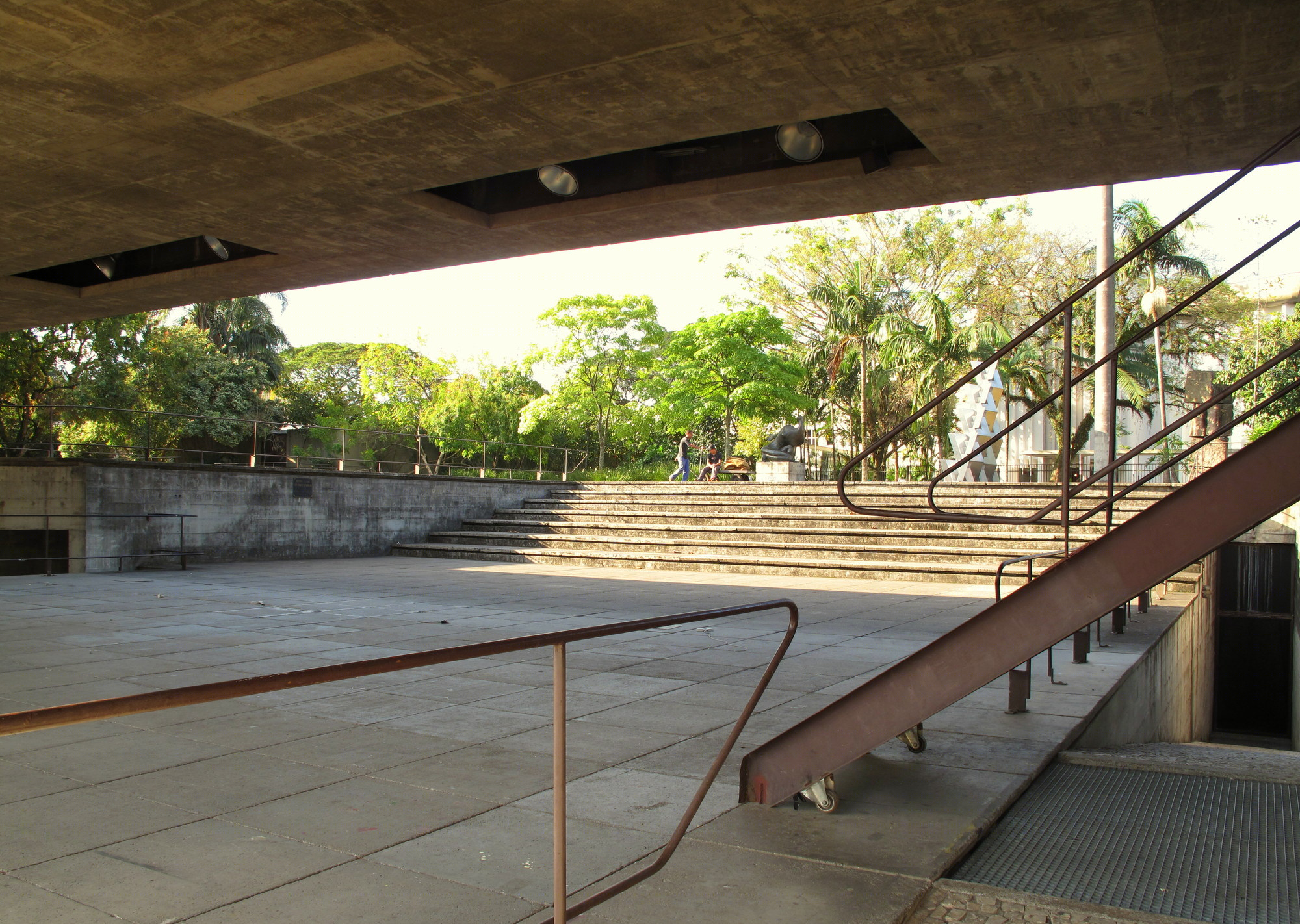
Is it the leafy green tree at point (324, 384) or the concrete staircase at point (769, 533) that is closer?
the concrete staircase at point (769, 533)

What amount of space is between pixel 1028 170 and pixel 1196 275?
33695 mm

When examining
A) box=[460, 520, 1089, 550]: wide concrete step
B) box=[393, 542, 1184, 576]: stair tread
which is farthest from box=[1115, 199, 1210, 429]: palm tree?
box=[393, 542, 1184, 576]: stair tread

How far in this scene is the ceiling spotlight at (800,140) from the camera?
727 cm

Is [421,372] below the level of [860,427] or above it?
above

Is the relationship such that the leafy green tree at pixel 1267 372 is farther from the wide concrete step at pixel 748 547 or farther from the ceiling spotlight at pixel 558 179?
the ceiling spotlight at pixel 558 179

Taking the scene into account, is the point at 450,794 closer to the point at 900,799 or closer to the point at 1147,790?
the point at 900,799

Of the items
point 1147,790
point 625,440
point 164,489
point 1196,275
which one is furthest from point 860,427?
point 1147,790

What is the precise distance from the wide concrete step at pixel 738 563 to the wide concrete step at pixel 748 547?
6.8 inches

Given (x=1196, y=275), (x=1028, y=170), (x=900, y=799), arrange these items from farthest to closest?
(x=1196, y=275) < (x=1028, y=170) < (x=900, y=799)

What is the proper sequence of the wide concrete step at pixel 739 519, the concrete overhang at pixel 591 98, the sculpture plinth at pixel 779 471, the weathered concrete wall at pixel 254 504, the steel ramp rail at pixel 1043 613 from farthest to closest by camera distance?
the sculpture plinth at pixel 779 471, the wide concrete step at pixel 739 519, the weathered concrete wall at pixel 254 504, the concrete overhang at pixel 591 98, the steel ramp rail at pixel 1043 613

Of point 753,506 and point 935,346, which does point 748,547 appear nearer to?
point 753,506

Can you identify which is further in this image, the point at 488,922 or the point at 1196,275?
the point at 1196,275

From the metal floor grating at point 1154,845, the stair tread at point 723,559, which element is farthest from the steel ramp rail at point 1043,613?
the stair tread at point 723,559

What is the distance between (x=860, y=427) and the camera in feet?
107
